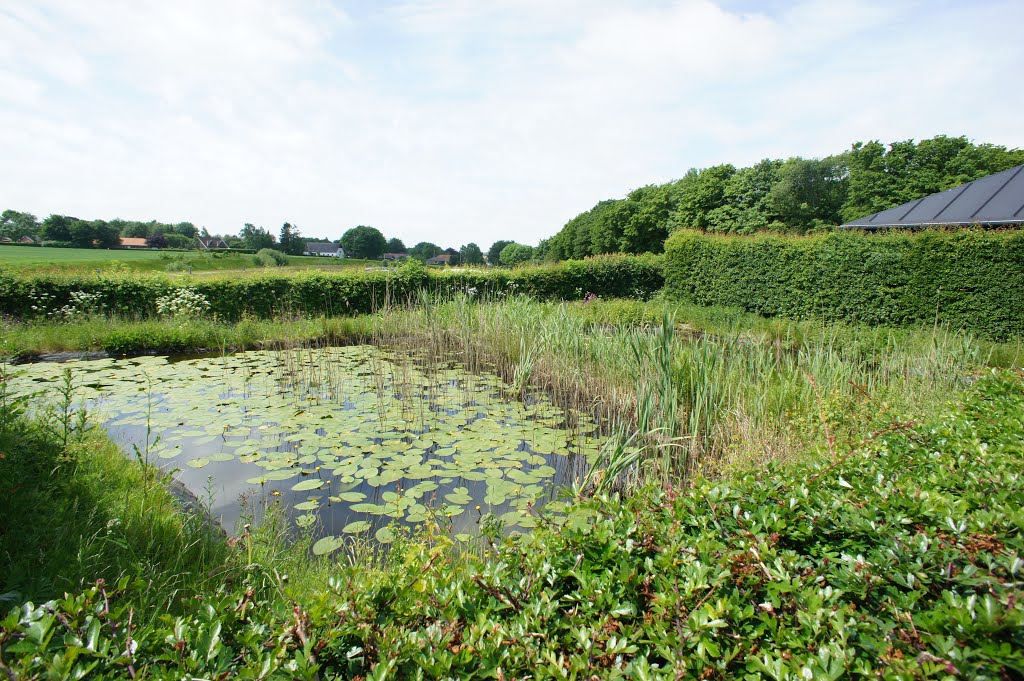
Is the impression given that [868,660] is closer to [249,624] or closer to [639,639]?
[639,639]

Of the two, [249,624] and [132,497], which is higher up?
[249,624]

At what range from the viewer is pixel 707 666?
1023mm

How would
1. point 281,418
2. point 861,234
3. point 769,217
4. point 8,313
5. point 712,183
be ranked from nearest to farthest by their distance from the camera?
1. point 281,418
2. point 8,313
3. point 861,234
4. point 769,217
5. point 712,183

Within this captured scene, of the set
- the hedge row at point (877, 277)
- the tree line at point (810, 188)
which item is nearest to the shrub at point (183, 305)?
the hedge row at point (877, 277)

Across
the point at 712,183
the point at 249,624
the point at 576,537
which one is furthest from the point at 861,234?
the point at 712,183

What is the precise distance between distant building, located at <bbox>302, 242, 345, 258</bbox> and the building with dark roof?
68.6 meters

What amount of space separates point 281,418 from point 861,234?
36.1ft

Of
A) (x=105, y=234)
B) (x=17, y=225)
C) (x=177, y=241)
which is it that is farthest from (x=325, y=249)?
(x=17, y=225)

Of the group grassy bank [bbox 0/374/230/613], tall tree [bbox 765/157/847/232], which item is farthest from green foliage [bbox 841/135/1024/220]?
grassy bank [bbox 0/374/230/613]

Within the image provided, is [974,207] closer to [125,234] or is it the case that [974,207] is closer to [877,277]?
[877,277]

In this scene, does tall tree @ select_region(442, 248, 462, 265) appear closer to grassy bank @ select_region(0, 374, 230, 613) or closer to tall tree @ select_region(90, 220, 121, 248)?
tall tree @ select_region(90, 220, 121, 248)

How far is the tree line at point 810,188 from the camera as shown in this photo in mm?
28891

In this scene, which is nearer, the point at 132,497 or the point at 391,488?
the point at 132,497

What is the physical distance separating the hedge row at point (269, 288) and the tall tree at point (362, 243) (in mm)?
68980
